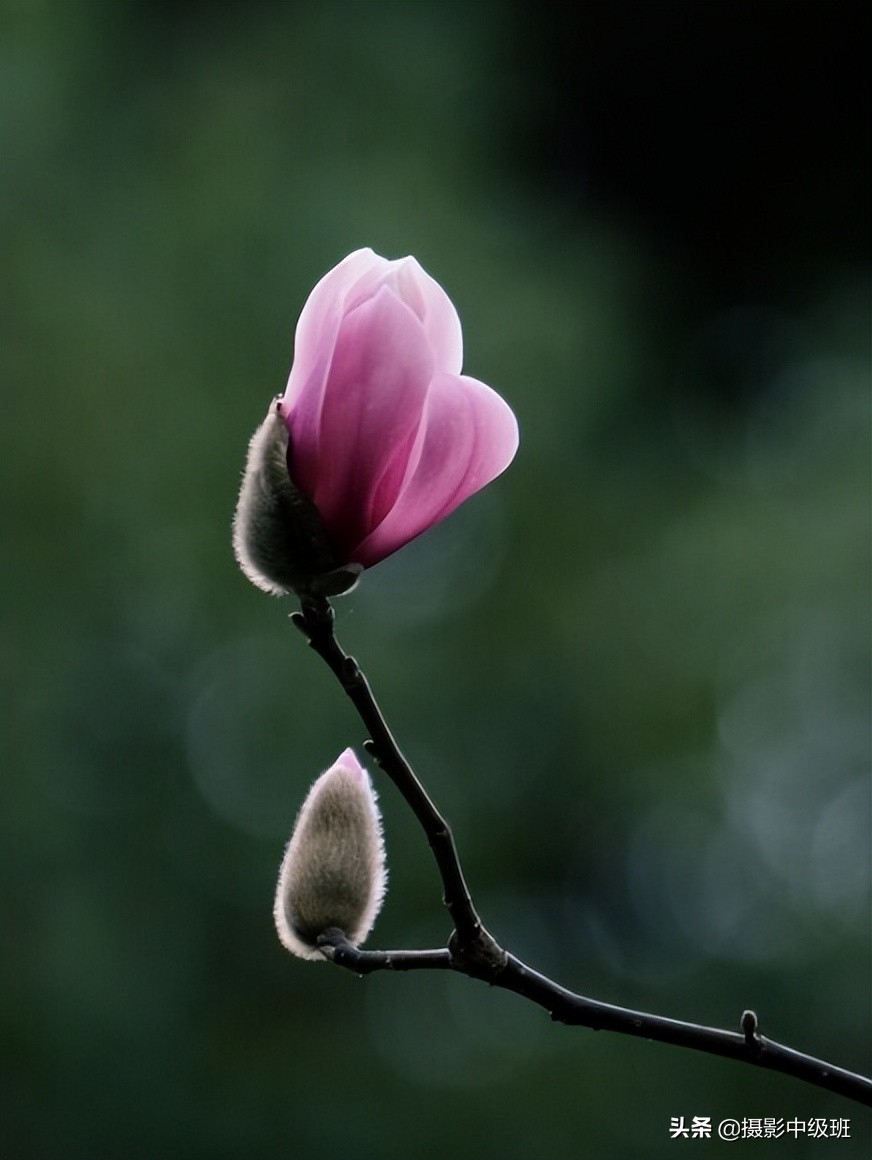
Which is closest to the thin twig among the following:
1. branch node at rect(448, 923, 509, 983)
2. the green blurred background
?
branch node at rect(448, 923, 509, 983)

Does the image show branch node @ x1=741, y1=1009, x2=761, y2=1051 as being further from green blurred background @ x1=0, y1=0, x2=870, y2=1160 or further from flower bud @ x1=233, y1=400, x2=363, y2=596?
green blurred background @ x1=0, y1=0, x2=870, y2=1160

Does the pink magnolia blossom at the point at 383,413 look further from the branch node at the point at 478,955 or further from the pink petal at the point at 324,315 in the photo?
the branch node at the point at 478,955

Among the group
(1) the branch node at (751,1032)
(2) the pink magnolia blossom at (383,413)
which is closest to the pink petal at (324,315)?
(2) the pink magnolia blossom at (383,413)

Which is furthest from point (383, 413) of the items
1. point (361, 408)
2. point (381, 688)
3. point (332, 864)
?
point (381, 688)

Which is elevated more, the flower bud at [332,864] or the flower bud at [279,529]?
the flower bud at [279,529]

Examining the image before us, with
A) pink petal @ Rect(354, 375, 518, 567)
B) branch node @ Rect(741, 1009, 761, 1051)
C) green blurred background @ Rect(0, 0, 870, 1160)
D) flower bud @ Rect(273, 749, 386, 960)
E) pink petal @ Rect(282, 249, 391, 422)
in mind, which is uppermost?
green blurred background @ Rect(0, 0, 870, 1160)

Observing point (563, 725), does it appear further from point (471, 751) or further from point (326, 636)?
point (326, 636)

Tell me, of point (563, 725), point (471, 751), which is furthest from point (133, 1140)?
point (563, 725)
